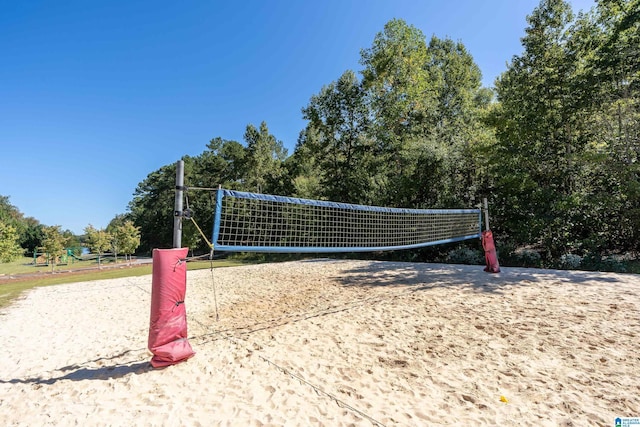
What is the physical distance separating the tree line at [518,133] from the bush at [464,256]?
0.89 meters

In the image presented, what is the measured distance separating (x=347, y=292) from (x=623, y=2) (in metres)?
A: 11.8

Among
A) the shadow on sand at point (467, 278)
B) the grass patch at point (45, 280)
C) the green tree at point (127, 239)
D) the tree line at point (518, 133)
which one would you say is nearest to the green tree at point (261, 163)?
the tree line at point (518, 133)

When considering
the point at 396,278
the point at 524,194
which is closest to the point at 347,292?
the point at 396,278

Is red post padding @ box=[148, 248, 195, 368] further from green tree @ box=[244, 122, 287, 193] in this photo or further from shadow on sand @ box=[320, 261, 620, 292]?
green tree @ box=[244, 122, 287, 193]

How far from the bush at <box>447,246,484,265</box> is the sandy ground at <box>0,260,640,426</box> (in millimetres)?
4446

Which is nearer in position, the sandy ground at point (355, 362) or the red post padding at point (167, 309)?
the sandy ground at point (355, 362)

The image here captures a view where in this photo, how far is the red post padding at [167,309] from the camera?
3.54m

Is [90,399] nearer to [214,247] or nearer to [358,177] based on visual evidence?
[214,247]

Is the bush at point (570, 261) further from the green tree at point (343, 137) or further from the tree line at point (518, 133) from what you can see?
the green tree at point (343, 137)

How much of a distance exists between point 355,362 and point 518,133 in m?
10.8

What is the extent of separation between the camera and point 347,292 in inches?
282

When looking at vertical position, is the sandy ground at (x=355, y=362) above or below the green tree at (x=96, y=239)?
below

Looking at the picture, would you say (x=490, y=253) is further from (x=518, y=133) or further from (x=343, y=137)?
(x=343, y=137)

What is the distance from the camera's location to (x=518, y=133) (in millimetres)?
10688
